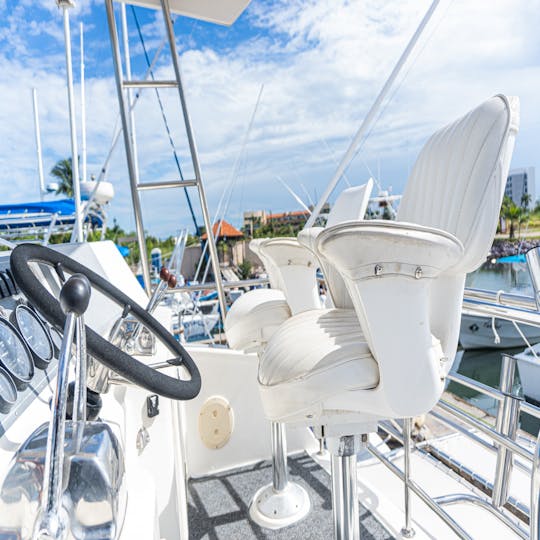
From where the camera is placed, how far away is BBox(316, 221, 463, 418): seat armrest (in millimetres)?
657

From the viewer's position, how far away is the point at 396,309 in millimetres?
688

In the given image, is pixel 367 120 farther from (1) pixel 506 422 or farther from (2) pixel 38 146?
(2) pixel 38 146

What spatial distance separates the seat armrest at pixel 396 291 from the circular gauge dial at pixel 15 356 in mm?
502

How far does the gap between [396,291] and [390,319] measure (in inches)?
1.8

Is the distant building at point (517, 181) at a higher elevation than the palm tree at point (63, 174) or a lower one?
lower

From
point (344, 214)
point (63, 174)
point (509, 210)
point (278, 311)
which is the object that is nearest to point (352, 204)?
point (344, 214)

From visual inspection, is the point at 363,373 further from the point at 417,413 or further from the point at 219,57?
the point at 219,57

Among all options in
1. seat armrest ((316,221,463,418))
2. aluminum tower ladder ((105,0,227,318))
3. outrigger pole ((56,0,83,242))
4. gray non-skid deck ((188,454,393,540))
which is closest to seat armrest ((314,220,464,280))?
seat armrest ((316,221,463,418))

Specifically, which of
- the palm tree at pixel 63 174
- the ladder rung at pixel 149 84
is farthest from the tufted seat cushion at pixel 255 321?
the palm tree at pixel 63 174

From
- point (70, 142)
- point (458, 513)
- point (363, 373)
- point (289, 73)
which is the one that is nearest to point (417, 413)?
point (363, 373)

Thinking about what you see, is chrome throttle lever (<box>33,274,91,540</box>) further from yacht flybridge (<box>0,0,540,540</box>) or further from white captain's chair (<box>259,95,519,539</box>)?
white captain's chair (<box>259,95,519,539</box>)

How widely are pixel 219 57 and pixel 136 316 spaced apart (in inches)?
230

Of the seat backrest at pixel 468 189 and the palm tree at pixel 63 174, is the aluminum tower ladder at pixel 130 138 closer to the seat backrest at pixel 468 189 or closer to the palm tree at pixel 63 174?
the seat backrest at pixel 468 189

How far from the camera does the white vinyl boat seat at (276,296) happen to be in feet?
4.36
